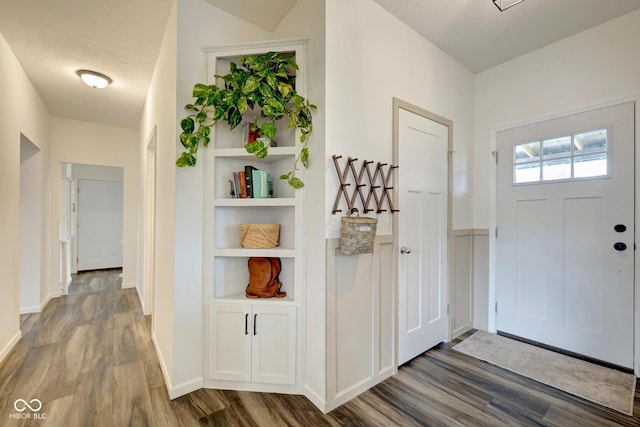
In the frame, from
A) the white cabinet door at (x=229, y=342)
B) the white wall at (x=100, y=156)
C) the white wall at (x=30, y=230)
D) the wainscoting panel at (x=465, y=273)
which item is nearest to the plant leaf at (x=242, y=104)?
the white cabinet door at (x=229, y=342)

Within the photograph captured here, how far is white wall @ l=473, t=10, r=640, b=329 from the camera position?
85.7 inches

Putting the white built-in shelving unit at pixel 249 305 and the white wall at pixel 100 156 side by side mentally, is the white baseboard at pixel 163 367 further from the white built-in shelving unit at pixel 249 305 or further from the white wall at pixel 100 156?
the white wall at pixel 100 156

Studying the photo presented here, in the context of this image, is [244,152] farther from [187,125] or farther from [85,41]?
[85,41]

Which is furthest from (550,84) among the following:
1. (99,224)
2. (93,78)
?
(99,224)

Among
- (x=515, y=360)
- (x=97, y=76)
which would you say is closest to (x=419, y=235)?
(x=515, y=360)

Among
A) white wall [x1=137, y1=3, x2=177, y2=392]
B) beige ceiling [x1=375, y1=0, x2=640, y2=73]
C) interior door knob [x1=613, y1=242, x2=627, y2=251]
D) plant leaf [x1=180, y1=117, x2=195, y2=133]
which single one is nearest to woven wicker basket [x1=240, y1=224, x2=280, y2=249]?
white wall [x1=137, y1=3, x2=177, y2=392]

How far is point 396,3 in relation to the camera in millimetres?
2062

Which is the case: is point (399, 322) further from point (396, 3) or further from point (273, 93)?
point (396, 3)

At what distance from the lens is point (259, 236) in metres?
1.95

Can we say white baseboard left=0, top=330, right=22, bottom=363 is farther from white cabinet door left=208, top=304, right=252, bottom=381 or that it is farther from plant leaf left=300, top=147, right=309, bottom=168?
plant leaf left=300, top=147, right=309, bottom=168

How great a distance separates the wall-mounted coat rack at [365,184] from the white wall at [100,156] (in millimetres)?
4187

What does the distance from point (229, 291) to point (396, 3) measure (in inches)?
96.0

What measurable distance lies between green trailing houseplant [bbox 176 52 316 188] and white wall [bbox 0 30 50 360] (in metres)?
1.89

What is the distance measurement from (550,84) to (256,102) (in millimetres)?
2620
